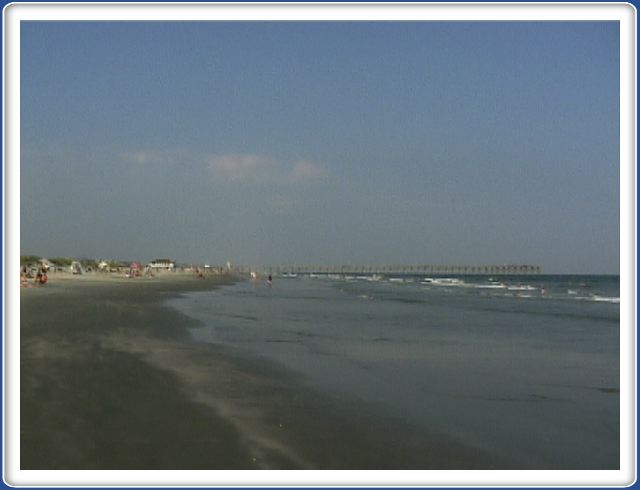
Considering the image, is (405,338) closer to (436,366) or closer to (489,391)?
(436,366)

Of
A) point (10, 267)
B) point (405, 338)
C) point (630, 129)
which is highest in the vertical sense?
point (630, 129)

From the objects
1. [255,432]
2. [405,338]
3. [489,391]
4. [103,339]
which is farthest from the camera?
[405,338]

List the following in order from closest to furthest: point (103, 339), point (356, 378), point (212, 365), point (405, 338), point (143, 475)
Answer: point (143, 475) → point (356, 378) → point (212, 365) → point (103, 339) → point (405, 338)

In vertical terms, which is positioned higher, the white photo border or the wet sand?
the white photo border

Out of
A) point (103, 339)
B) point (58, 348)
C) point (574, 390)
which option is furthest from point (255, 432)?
point (103, 339)

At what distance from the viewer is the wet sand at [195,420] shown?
5.86m

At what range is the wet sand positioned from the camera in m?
5.86

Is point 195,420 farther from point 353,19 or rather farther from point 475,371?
point 475,371

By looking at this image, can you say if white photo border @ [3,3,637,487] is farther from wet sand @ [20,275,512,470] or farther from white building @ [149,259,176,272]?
white building @ [149,259,176,272]

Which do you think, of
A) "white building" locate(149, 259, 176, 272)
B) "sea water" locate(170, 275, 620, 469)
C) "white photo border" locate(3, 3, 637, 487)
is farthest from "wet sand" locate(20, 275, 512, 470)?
"white building" locate(149, 259, 176, 272)

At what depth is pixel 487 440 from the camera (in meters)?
6.68

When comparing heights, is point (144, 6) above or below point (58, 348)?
above

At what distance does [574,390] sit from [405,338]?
6268 mm

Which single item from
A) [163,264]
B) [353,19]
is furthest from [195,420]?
[163,264]
